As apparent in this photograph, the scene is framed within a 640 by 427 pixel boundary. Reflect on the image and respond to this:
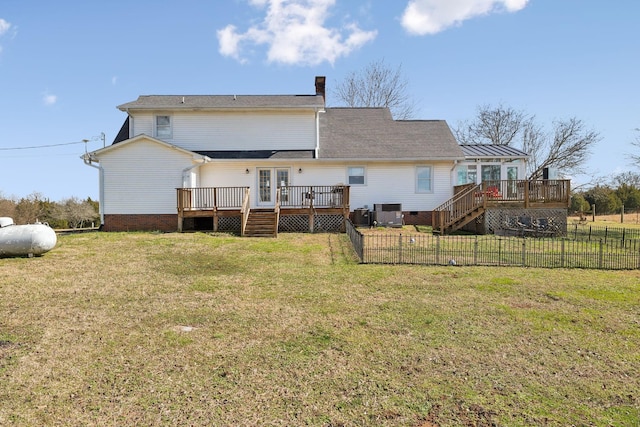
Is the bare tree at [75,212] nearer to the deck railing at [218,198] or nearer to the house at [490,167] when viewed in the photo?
the deck railing at [218,198]

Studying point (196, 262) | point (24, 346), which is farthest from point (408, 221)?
point (24, 346)

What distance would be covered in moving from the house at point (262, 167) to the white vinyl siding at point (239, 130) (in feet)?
0.16

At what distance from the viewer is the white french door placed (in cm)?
1936

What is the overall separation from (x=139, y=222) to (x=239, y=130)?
6.52 meters

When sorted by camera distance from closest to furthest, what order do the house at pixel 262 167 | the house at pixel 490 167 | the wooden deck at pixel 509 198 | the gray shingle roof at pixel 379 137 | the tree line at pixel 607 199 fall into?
the wooden deck at pixel 509 198 → the house at pixel 262 167 → the gray shingle roof at pixel 379 137 → the house at pixel 490 167 → the tree line at pixel 607 199

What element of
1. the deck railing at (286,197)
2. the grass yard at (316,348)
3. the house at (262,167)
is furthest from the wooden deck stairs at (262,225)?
the grass yard at (316,348)

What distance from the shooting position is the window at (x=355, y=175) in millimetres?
19578

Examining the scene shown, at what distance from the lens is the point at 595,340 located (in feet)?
18.1

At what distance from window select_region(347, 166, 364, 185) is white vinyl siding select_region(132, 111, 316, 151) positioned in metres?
2.30

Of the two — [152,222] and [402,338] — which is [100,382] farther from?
[152,222]

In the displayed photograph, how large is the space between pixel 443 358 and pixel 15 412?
180 inches

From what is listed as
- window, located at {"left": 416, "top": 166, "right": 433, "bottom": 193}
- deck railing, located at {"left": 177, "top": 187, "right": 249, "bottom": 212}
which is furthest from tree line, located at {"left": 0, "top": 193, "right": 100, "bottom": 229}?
window, located at {"left": 416, "top": 166, "right": 433, "bottom": 193}

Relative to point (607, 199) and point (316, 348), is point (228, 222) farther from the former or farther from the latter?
point (607, 199)

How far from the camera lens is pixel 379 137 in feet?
69.2
